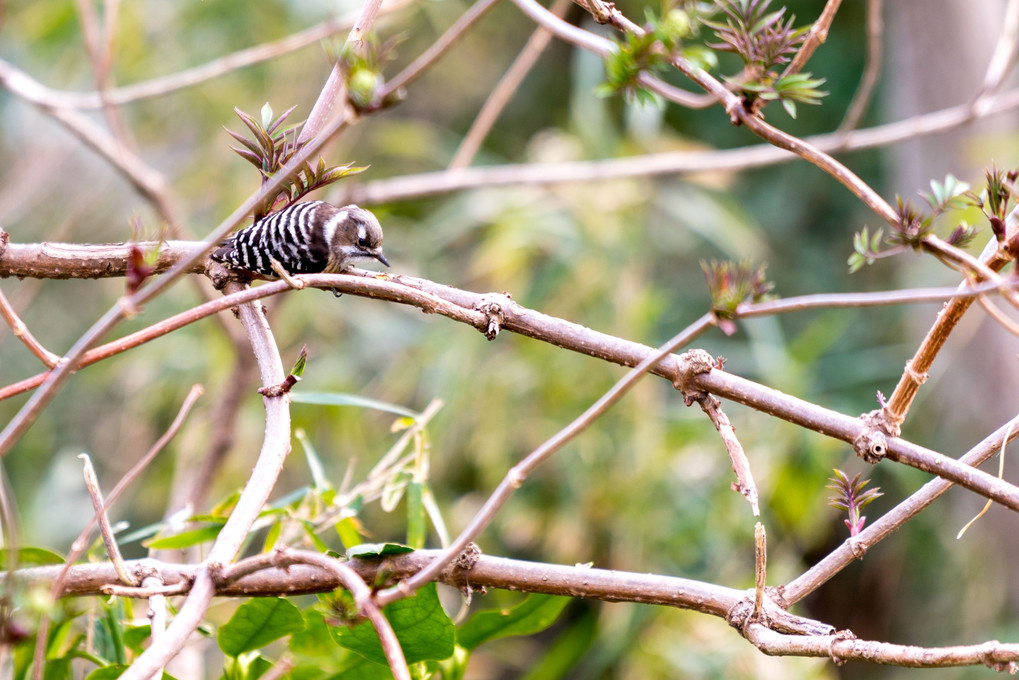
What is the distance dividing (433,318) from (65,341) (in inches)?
68.8

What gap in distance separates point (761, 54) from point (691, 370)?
0.86ft

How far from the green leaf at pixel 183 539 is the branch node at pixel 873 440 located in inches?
27.4

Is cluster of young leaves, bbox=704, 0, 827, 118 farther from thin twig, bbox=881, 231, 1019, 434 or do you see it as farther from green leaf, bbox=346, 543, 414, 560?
green leaf, bbox=346, 543, 414, 560

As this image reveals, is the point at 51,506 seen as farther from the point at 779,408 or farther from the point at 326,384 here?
the point at 779,408

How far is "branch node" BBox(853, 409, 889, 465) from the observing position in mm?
729

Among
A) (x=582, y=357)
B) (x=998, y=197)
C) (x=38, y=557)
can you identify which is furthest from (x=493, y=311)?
(x=582, y=357)

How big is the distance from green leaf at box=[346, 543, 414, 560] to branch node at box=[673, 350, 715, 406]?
0.27 m

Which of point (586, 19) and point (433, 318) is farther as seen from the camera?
point (586, 19)

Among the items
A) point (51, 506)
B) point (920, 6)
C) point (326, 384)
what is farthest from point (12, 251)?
point (920, 6)

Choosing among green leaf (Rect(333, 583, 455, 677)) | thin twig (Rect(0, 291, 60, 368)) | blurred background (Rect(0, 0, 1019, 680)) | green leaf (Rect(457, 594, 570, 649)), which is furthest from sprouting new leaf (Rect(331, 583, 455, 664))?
blurred background (Rect(0, 0, 1019, 680))

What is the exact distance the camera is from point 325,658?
1005 millimetres

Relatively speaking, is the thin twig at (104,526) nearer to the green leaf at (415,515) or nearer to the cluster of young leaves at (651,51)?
the green leaf at (415,515)

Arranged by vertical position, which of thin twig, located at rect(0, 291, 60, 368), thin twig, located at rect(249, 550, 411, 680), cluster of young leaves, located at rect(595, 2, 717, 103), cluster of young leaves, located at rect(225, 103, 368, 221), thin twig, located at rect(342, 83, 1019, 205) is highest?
thin twig, located at rect(342, 83, 1019, 205)

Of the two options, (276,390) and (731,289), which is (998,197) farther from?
(276,390)
